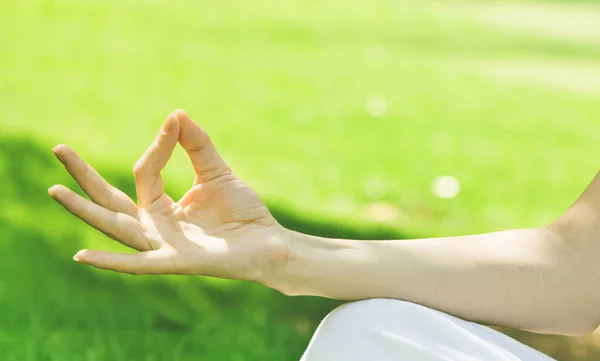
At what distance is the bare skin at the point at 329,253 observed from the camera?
1.87 meters

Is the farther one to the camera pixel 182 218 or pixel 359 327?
pixel 182 218

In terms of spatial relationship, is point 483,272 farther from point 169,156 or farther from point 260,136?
point 260,136

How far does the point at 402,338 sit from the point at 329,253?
340 millimetres

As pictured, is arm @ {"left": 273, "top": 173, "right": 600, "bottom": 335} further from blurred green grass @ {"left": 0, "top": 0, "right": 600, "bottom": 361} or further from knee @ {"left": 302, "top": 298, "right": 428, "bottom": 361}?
blurred green grass @ {"left": 0, "top": 0, "right": 600, "bottom": 361}

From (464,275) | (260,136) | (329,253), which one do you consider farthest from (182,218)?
(260,136)

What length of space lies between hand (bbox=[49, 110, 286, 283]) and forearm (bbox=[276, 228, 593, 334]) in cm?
9

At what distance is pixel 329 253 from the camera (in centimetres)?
198

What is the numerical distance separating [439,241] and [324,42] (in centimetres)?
1021

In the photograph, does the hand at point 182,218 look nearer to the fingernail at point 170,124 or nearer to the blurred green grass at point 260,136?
the fingernail at point 170,124

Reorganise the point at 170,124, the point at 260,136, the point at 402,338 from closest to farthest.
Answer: the point at 402,338, the point at 170,124, the point at 260,136

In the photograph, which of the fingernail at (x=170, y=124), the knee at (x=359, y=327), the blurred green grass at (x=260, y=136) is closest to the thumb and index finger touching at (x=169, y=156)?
the fingernail at (x=170, y=124)

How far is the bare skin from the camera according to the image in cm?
187

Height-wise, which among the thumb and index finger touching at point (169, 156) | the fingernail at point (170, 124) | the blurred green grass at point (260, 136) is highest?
the fingernail at point (170, 124)

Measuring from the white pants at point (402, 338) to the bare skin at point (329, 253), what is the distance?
16 centimetres
